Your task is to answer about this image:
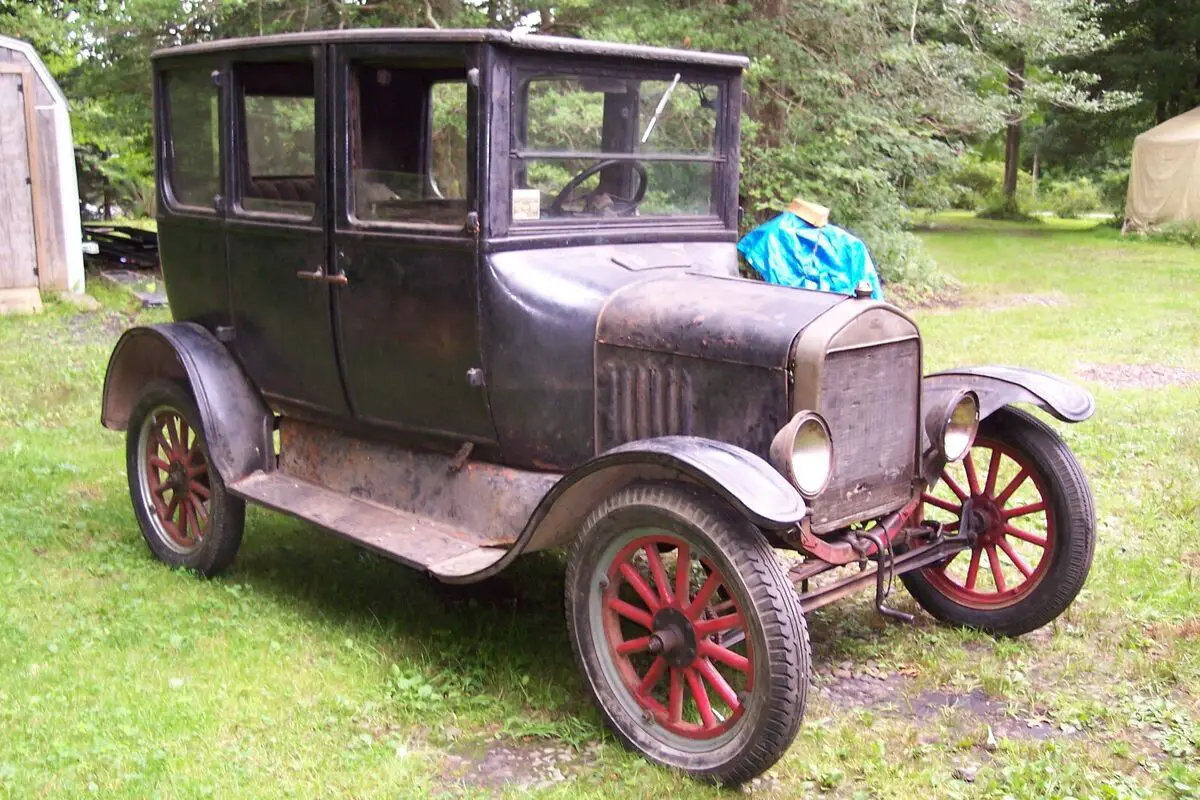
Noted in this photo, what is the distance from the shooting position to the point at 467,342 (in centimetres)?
380

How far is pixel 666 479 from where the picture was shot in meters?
3.18

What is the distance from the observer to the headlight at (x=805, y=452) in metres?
3.10

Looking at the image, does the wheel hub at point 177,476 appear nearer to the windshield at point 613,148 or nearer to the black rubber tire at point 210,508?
the black rubber tire at point 210,508

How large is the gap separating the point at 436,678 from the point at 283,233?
5.71ft

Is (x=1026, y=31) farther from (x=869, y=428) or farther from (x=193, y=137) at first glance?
(x=869, y=428)

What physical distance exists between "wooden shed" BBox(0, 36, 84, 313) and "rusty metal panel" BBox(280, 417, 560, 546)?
716 cm

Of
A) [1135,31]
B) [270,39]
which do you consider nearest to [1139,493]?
[270,39]

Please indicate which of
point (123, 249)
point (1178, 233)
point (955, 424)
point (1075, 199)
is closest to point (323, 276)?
point (955, 424)

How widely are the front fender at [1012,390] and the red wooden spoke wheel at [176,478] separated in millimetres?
2870

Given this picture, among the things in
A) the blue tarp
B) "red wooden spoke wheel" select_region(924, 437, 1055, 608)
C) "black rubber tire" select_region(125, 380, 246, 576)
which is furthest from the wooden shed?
"red wooden spoke wheel" select_region(924, 437, 1055, 608)

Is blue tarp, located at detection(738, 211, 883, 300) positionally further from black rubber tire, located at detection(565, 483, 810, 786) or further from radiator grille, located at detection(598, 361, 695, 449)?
black rubber tire, located at detection(565, 483, 810, 786)

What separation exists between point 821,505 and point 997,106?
10923 millimetres

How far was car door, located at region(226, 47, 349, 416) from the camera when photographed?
417 centimetres

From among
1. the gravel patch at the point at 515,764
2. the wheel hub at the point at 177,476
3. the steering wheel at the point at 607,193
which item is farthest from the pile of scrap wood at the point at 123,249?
the gravel patch at the point at 515,764
